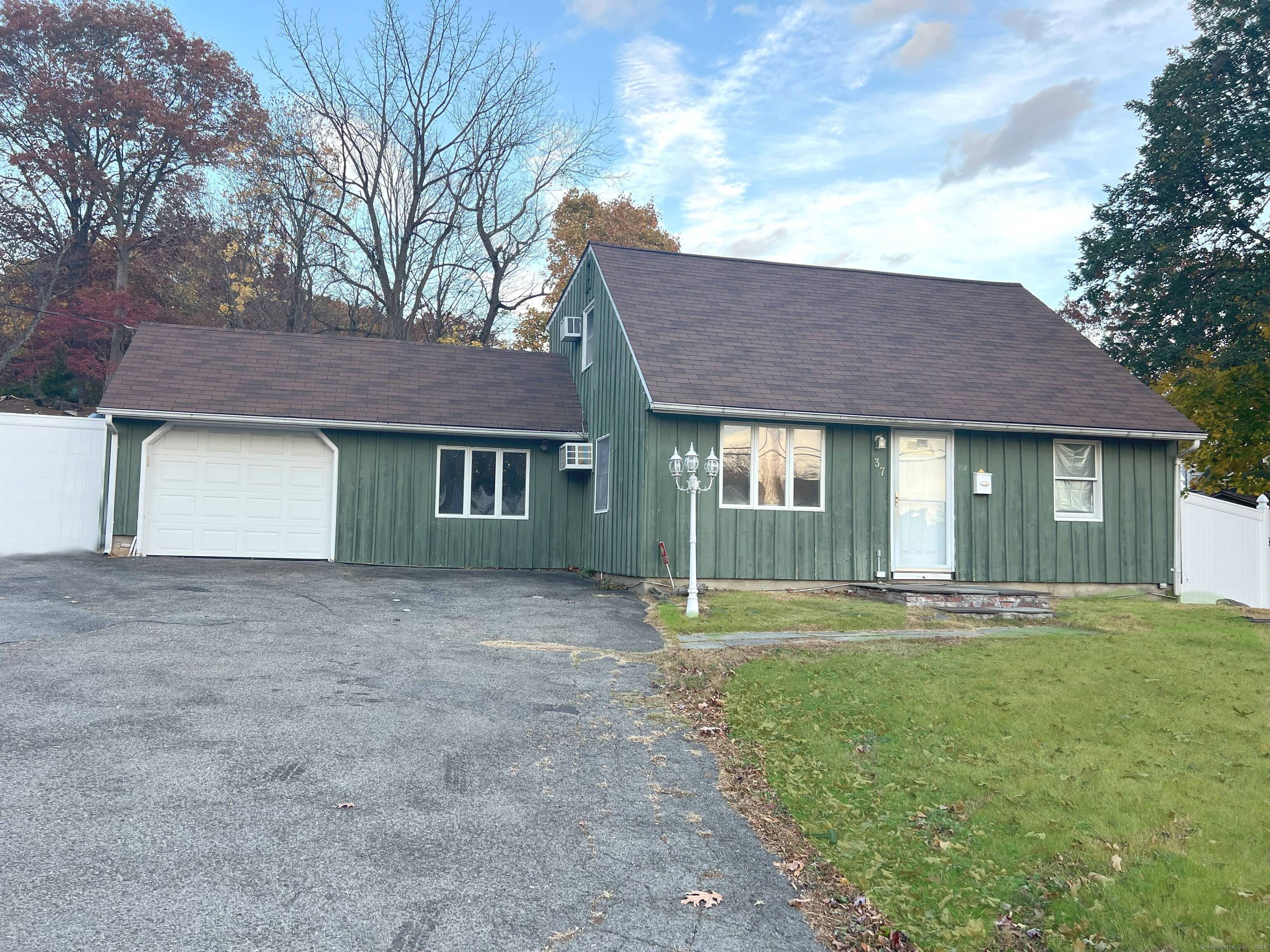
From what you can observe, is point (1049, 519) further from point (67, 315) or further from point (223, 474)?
point (67, 315)

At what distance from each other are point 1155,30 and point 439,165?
20.3 metres

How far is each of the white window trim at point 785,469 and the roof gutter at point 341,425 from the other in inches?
163

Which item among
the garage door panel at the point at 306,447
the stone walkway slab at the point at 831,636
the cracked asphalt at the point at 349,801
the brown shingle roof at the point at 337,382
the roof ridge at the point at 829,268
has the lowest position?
the cracked asphalt at the point at 349,801

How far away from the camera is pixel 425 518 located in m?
16.0

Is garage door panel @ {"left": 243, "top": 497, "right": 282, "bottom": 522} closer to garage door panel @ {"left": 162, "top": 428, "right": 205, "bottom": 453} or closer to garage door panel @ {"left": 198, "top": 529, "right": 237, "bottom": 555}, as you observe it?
garage door panel @ {"left": 198, "top": 529, "right": 237, "bottom": 555}

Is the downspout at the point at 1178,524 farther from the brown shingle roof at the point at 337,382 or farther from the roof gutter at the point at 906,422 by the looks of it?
the brown shingle roof at the point at 337,382

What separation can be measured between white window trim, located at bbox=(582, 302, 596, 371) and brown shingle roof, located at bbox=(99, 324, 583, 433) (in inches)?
30.5

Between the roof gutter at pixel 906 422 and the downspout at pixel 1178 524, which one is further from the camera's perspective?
the downspout at pixel 1178 524

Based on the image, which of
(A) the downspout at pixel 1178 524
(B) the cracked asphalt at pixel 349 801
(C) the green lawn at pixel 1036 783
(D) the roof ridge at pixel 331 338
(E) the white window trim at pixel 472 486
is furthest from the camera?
(D) the roof ridge at pixel 331 338

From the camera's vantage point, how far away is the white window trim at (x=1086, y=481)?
14078 mm

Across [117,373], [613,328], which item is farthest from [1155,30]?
[117,373]

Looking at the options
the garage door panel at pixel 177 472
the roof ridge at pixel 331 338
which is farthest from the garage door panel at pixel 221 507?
the roof ridge at pixel 331 338

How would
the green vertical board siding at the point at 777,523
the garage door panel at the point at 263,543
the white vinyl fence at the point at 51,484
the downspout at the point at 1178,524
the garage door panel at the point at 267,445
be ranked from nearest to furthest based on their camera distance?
the green vertical board siding at the point at 777,523
the downspout at the point at 1178,524
the white vinyl fence at the point at 51,484
the garage door panel at the point at 263,543
the garage door panel at the point at 267,445

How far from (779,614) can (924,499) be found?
162 inches
